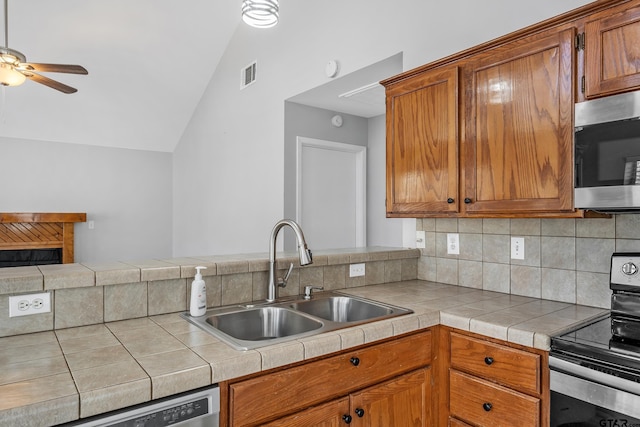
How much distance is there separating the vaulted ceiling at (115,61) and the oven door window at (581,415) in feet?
16.1

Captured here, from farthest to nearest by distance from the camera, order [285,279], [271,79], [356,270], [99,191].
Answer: [99,191] → [271,79] → [356,270] → [285,279]

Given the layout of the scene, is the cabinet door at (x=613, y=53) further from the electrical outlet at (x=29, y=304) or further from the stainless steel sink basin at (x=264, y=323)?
the electrical outlet at (x=29, y=304)

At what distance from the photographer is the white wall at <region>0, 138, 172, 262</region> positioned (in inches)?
234

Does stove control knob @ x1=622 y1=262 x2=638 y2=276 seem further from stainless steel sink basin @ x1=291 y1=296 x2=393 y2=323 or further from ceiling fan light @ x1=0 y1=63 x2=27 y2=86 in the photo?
ceiling fan light @ x1=0 y1=63 x2=27 y2=86

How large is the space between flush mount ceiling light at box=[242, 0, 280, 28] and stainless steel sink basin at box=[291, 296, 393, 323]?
68.2 inches

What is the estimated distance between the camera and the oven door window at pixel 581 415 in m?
1.21

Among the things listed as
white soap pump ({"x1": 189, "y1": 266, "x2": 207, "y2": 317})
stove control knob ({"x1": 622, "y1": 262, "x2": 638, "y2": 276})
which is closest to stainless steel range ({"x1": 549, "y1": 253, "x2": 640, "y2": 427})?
stove control knob ({"x1": 622, "y1": 262, "x2": 638, "y2": 276})

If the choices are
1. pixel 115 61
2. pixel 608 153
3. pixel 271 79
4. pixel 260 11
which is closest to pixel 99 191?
pixel 115 61

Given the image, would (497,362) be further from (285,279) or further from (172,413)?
(172,413)

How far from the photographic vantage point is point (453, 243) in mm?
2371

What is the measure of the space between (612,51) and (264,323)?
1695 mm

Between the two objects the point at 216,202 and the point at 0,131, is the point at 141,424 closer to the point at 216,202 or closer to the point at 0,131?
the point at 216,202

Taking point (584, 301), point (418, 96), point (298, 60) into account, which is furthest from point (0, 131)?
point (584, 301)

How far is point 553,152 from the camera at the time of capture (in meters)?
1.60
